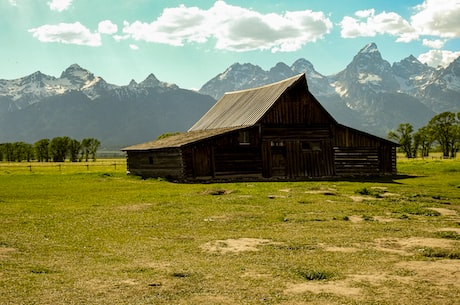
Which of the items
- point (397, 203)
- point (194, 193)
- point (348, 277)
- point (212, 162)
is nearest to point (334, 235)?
point (348, 277)

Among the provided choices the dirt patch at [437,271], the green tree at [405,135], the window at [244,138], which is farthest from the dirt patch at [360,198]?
the green tree at [405,135]

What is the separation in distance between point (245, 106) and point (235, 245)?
1479 inches

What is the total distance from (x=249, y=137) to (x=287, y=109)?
15.5 feet

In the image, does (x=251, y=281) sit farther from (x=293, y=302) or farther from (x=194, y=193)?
(x=194, y=193)

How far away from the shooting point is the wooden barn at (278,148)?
4200 centimetres

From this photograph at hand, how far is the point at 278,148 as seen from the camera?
4450cm

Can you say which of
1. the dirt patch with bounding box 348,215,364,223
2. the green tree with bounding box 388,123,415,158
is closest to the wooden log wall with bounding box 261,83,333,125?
the dirt patch with bounding box 348,215,364,223

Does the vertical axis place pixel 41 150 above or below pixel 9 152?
above

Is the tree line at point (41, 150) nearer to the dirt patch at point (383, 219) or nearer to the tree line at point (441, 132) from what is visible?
the tree line at point (441, 132)

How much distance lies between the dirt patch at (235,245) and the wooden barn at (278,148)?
26136mm

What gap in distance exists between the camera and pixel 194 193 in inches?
1129

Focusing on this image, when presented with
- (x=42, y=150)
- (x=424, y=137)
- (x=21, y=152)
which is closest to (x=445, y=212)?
(x=424, y=137)

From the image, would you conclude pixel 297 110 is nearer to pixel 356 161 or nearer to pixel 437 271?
pixel 356 161

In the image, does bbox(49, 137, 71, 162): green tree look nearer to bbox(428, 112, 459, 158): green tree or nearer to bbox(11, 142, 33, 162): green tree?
bbox(11, 142, 33, 162): green tree
